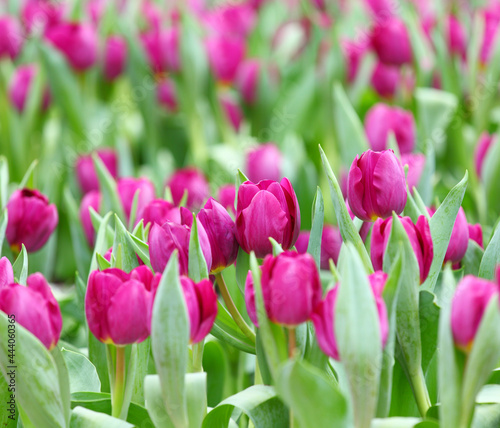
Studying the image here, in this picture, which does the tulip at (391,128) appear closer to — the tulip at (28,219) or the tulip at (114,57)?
the tulip at (28,219)

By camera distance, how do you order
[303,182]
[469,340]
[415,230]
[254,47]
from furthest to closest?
[254,47], [303,182], [415,230], [469,340]

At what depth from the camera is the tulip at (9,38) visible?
1.79 m

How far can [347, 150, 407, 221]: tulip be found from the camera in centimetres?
64

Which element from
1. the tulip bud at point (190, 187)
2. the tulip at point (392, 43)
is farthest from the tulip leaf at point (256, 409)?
the tulip at point (392, 43)

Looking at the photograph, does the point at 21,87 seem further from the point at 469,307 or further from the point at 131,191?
the point at 469,307

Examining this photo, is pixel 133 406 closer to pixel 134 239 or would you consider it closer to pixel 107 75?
pixel 134 239

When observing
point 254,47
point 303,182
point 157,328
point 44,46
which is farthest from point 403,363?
point 254,47

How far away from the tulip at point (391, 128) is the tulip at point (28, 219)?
1.95ft

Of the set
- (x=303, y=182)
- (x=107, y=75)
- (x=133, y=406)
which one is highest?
(x=107, y=75)

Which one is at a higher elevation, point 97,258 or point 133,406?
point 97,258

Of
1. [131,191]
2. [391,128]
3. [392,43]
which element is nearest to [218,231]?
[131,191]

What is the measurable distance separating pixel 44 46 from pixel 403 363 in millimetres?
1201

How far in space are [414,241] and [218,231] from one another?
17 cm

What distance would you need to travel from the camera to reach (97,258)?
0.67 metres
